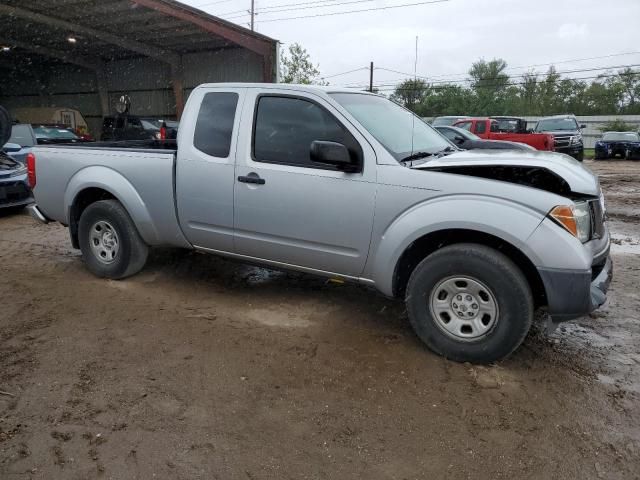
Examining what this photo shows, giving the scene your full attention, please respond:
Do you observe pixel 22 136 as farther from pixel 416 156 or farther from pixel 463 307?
pixel 463 307

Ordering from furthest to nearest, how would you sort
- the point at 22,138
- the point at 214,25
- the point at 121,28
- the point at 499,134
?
the point at 121,28, the point at 214,25, the point at 499,134, the point at 22,138

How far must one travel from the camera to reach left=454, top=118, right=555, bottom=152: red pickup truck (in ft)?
54.3

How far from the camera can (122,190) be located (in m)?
4.67

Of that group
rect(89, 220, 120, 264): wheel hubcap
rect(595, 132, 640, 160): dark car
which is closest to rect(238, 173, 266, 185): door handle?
rect(89, 220, 120, 264): wheel hubcap

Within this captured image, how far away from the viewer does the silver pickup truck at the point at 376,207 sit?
314cm

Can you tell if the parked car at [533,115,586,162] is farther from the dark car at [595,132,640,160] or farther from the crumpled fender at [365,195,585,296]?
the crumpled fender at [365,195,585,296]

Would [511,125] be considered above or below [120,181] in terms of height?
above

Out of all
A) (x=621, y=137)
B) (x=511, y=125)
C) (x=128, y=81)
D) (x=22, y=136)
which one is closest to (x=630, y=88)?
(x=621, y=137)

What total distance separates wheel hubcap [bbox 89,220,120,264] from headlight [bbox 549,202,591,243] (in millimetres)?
3835

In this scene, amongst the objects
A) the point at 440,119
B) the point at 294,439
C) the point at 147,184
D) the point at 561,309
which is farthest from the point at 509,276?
the point at 440,119

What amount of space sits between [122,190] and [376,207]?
2489 mm

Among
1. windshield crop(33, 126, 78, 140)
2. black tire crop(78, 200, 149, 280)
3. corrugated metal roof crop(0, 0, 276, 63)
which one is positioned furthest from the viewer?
corrugated metal roof crop(0, 0, 276, 63)

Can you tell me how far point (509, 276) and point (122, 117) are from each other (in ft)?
64.6

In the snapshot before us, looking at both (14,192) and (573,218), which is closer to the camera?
(573,218)
